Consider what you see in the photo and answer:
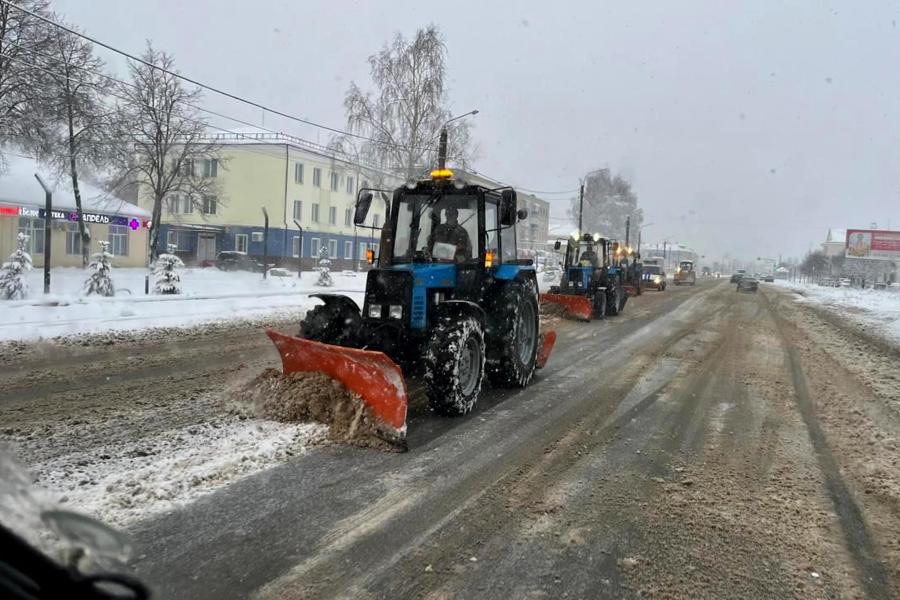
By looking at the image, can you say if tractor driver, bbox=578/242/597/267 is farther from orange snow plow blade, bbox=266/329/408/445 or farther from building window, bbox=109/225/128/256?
building window, bbox=109/225/128/256

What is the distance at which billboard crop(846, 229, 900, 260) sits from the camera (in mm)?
74625

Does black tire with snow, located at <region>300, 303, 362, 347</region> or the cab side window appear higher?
the cab side window

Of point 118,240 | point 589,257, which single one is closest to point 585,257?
point 589,257

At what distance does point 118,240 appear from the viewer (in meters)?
31.9

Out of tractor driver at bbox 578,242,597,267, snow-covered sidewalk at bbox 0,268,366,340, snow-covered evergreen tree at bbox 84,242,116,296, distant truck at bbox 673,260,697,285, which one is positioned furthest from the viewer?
distant truck at bbox 673,260,697,285

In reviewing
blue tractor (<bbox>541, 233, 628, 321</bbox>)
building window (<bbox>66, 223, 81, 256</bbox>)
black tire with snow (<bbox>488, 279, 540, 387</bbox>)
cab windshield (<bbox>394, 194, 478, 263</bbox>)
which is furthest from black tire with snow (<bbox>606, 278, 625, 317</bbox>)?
building window (<bbox>66, 223, 81, 256</bbox>)

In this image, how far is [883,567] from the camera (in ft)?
11.1

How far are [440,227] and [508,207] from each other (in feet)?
2.65

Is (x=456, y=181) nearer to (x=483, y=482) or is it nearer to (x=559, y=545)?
(x=483, y=482)

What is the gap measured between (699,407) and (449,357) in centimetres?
323

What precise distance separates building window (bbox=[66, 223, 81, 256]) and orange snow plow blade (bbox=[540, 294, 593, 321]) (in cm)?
2380

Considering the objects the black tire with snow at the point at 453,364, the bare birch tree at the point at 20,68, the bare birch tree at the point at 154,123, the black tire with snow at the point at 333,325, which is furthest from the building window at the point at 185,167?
the black tire with snow at the point at 453,364

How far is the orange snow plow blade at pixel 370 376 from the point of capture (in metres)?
5.02

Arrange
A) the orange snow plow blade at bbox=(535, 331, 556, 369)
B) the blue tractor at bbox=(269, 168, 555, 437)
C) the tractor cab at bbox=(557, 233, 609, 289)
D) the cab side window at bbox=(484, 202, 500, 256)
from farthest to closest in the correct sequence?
the tractor cab at bbox=(557, 233, 609, 289), the orange snow plow blade at bbox=(535, 331, 556, 369), the cab side window at bbox=(484, 202, 500, 256), the blue tractor at bbox=(269, 168, 555, 437)
